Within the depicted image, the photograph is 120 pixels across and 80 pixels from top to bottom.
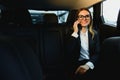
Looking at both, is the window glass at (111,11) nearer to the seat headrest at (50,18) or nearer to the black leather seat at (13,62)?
the seat headrest at (50,18)

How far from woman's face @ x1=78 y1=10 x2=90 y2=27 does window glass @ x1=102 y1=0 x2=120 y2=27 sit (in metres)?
0.57

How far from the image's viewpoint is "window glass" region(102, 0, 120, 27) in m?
3.54

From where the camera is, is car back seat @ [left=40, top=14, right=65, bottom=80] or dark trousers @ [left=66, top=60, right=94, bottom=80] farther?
car back seat @ [left=40, top=14, right=65, bottom=80]

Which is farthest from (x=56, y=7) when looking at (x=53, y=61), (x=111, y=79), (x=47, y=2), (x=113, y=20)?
(x=111, y=79)

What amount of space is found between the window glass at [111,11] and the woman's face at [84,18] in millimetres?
570

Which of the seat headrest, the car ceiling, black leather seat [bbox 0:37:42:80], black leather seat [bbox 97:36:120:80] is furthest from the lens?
the seat headrest

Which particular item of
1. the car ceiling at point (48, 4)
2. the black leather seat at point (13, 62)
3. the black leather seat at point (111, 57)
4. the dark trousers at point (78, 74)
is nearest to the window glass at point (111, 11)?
the car ceiling at point (48, 4)

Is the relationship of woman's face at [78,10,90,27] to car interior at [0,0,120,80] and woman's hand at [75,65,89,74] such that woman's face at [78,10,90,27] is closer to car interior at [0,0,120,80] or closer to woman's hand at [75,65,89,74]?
car interior at [0,0,120,80]

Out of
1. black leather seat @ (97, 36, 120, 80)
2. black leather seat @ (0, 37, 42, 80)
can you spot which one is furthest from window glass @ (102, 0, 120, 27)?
black leather seat @ (0, 37, 42, 80)

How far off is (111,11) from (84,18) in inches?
35.7

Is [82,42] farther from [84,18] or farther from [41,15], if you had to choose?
[41,15]

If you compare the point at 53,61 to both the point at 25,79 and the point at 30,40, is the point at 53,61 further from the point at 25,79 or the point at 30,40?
the point at 25,79

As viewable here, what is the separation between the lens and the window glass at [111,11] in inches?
139

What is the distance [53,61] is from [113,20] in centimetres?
105
